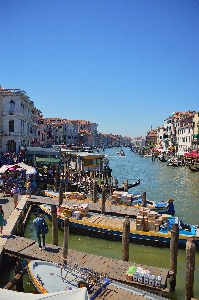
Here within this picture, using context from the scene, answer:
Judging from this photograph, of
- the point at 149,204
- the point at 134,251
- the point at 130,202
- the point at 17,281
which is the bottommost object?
the point at 134,251

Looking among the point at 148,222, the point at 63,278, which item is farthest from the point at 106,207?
the point at 63,278

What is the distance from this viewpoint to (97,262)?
34.9 ft

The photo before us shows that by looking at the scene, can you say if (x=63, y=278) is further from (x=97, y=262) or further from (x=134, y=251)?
(x=134, y=251)

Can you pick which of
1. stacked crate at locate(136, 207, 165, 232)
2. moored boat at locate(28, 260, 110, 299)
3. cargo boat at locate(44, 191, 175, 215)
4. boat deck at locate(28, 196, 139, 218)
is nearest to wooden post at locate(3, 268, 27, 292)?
moored boat at locate(28, 260, 110, 299)

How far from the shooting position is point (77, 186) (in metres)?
26.1

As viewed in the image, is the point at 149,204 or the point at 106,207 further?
the point at 149,204

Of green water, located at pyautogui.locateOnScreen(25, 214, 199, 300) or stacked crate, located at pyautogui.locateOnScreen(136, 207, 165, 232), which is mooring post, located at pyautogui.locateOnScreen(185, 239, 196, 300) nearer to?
green water, located at pyautogui.locateOnScreen(25, 214, 199, 300)

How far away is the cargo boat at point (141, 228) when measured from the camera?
14148 millimetres

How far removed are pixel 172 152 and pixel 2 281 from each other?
247 ft

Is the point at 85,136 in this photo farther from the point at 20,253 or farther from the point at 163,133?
the point at 20,253

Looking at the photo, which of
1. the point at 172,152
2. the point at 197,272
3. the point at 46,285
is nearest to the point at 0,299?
the point at 46,285

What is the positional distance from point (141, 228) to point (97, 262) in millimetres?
4465

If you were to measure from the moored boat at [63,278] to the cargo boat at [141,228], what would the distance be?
16.5 feet

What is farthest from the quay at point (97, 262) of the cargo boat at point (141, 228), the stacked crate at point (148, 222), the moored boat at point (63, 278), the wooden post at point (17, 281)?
the stacked crate at point (148, 222)
